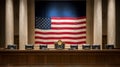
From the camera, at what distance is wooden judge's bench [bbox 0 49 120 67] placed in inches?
265

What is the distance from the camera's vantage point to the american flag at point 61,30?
38.9 ft

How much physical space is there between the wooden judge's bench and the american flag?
5.08 m

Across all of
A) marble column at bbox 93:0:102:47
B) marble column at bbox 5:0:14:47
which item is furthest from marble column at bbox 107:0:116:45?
marble column at bbox 5:0:14:47

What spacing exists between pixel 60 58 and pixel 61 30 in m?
5.24

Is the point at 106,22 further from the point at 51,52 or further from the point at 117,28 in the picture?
the point at 51,52

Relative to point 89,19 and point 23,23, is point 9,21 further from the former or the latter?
point 89,19

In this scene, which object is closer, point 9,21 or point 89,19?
point 9,21

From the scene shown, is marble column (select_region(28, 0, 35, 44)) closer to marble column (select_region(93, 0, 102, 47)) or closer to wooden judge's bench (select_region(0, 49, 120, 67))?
marble column (select_region(93, 0, 102, 47))

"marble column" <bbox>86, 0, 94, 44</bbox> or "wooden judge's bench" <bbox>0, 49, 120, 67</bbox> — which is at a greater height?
"marble column" <bbox>86, 0, 94, 44</bbox>

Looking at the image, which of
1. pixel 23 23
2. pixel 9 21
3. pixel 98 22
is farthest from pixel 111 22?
pixel 9 21

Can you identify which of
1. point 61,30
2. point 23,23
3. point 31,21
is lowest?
point 61,30

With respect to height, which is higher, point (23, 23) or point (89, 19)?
point (89, 19)

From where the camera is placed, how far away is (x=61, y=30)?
471 inches

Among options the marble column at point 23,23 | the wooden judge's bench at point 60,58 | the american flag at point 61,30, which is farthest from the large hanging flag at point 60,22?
the wooden judge's bench at point 60,58
